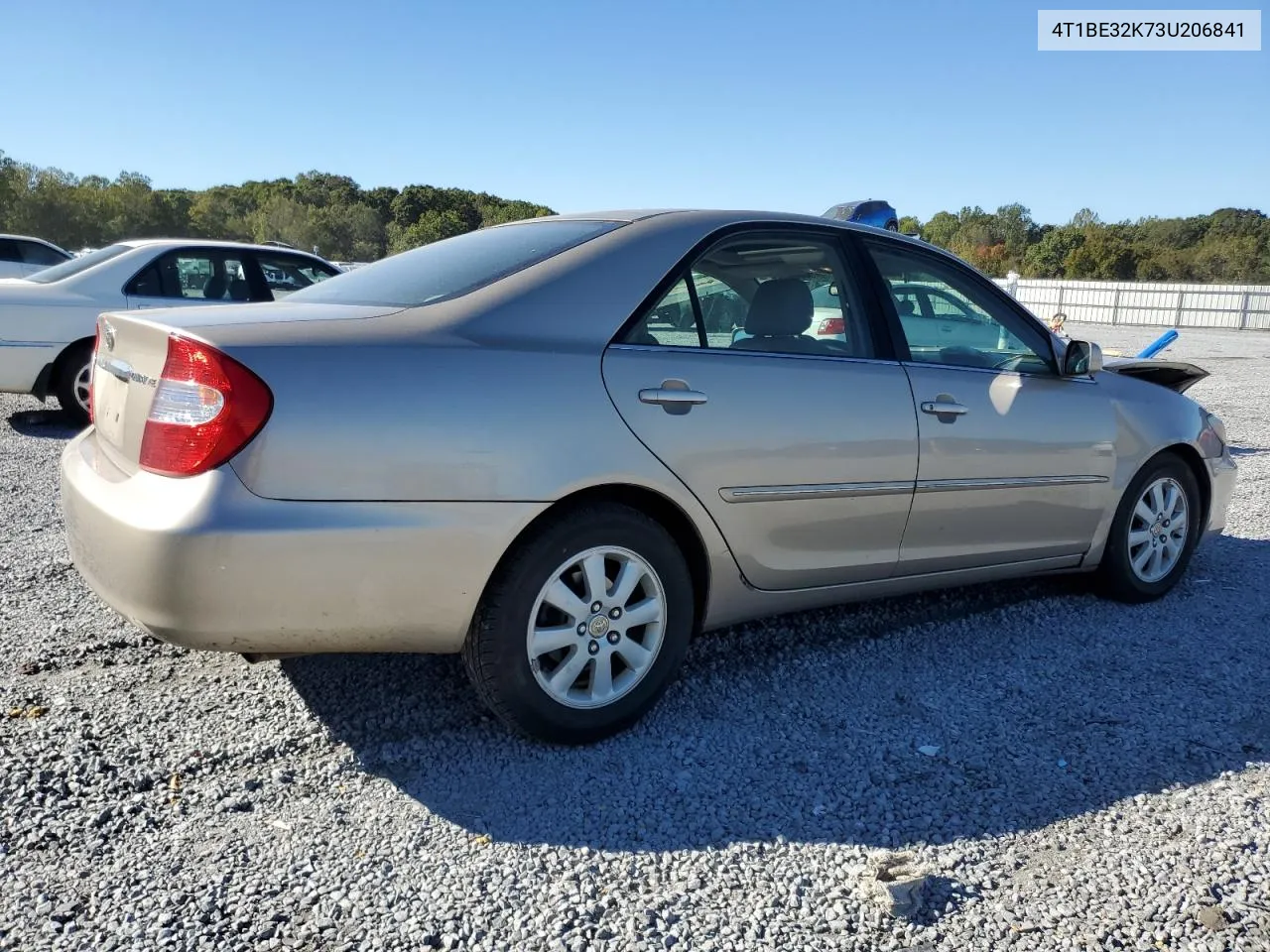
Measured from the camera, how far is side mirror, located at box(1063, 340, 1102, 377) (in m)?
4.02

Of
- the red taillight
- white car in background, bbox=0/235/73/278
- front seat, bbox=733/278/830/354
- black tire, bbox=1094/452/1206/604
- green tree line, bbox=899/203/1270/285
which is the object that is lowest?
black tire, bbox=1094/452/1206/604

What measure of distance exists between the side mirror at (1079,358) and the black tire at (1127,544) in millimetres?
635

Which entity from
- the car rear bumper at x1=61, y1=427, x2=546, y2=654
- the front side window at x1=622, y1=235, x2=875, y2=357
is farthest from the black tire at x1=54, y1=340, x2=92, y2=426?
the front side window at x1=622, y1=235, x2=875, y2=357

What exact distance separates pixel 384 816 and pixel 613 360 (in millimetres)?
1386

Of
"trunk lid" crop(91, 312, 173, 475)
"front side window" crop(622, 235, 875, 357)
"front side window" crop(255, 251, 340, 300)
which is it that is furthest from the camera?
"front side window" crop(255, 251, 340, 300)

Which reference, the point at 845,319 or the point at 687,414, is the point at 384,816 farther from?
the point at 845,319

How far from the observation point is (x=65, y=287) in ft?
25.3

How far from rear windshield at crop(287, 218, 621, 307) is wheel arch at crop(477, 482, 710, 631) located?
2.29 feet

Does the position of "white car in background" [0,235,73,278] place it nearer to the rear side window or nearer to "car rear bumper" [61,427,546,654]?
the rear side window

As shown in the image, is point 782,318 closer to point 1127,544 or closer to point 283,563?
point 283,563

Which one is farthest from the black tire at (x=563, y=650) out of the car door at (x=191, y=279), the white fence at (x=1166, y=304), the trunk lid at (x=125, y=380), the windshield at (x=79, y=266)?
the white fence at (x=1166, y=304)

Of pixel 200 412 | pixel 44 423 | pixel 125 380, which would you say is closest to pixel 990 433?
pixel 200 412

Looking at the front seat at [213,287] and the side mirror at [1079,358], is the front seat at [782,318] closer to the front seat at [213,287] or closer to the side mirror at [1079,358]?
the side mirror at [1079,358]

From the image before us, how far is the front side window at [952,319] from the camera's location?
3.71m
